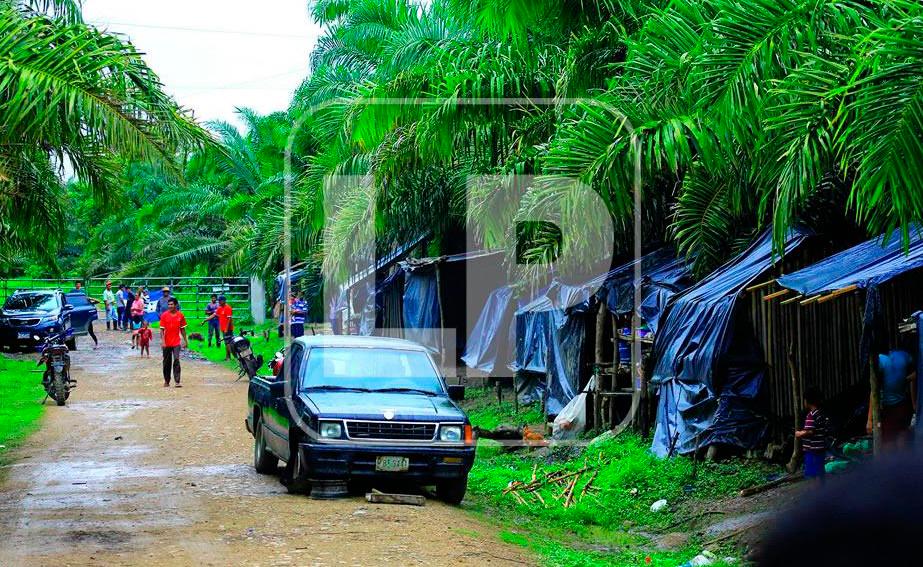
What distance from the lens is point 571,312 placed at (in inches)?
657

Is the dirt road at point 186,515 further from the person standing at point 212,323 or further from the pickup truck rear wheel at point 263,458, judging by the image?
the person standing at point 212,323

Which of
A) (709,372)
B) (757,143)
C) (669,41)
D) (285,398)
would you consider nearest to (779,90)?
(757,143)

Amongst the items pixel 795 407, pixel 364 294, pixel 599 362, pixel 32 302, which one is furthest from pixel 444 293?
pixel 32 302

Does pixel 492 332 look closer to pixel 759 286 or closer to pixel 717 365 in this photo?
pixel 717 365

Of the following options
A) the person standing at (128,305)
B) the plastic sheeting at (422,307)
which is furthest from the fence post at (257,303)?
the plastic sheeting at (422,307)

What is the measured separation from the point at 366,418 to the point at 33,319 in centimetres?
2450

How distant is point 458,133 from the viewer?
17672 millimetres

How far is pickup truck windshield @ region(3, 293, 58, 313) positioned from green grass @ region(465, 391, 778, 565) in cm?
2237

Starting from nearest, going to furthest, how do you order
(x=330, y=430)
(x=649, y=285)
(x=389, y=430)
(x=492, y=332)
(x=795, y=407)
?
(x=330, y=430) < (x=389, y=430) < (x=795, y=407) < (x=649, y=285) < (x=492, y=332)

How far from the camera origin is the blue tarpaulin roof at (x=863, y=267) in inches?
339

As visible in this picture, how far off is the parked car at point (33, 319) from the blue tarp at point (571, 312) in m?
16.9

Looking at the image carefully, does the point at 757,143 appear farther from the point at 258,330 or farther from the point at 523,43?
the point at 258,330

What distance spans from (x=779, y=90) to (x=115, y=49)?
5831 mm

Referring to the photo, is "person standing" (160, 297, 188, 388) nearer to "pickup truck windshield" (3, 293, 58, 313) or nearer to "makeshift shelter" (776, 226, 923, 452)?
"pickup truck windshield" (3, 293, 58, 313)
